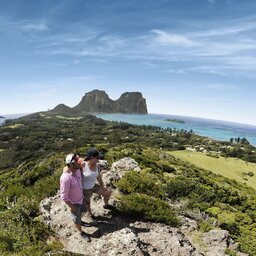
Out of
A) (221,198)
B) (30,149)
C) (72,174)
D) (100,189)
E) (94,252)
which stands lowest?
(30,149)

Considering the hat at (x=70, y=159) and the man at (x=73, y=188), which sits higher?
the hat at (x=70, y=159)

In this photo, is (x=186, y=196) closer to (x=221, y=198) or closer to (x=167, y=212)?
(x=221, y=198)

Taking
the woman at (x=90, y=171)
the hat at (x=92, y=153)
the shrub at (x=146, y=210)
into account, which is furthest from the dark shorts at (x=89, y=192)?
the shrub at (x=146, y=210)

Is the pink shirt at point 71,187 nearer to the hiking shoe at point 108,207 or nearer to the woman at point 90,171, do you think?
the woman at point 90,171

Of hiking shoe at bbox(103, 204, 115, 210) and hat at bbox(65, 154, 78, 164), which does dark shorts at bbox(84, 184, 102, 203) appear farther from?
hat at bbox(65, 154, 78, 164)

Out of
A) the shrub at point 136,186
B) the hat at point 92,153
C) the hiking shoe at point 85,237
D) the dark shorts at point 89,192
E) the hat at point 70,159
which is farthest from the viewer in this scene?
→ the shrub at point 136,186

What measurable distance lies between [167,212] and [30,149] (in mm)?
173778

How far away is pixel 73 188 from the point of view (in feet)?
27.4

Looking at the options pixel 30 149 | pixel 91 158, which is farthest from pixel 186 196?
pixel 30 149

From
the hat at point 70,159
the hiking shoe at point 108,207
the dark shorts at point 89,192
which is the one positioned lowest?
the hiking shoe at point 108,207

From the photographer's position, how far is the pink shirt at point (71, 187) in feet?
26.7

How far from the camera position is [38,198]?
40.6ft

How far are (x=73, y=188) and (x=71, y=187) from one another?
67 mm

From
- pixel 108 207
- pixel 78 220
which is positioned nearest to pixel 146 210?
pixel 108 207
